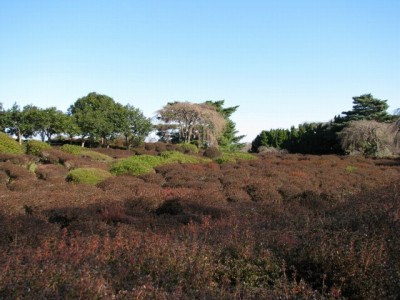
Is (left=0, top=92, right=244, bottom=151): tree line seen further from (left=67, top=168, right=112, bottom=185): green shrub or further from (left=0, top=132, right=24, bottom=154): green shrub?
(left=67, top=168, right=112, bottom=185): green shrub

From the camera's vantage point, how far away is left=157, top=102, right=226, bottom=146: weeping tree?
35.7 meters

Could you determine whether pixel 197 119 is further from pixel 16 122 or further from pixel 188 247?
pixel 188 247

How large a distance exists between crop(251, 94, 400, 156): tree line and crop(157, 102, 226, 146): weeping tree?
208 inches

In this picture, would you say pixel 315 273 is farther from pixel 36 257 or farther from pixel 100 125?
pixel 100 125

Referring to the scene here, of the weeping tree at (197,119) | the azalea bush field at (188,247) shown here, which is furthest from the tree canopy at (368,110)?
the azalea bush field at (188,247)

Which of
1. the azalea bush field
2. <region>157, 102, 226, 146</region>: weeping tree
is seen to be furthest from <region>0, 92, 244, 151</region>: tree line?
the azalea bush field

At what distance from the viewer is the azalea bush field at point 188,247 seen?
11.3ft

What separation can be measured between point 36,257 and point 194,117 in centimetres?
3260

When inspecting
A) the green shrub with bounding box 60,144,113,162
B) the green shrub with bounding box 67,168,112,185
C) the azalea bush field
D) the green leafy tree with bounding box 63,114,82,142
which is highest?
the green leafy tree with bounding box 63,114,82,142

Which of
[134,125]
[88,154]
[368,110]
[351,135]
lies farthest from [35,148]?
[368,110]

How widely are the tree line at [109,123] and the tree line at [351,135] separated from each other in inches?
243

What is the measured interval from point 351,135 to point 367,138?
3.96ft

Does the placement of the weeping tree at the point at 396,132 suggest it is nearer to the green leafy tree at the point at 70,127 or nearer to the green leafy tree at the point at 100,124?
the green leafy tree at the point at 100,124

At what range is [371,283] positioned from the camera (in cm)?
354
